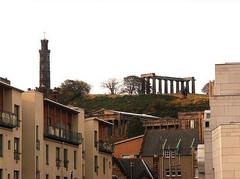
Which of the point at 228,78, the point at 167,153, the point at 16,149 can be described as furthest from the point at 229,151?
the point at 167,153

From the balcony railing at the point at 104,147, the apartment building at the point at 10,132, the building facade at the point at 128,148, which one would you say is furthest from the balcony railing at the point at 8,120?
the building facade at the point at 128,148

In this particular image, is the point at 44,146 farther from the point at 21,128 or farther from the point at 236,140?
the point at 236,140

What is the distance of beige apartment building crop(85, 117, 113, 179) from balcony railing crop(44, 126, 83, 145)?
18.0ft

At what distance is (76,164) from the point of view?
94.2 meters

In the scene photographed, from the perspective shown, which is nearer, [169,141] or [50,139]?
[50,139]

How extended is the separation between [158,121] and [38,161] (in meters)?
101

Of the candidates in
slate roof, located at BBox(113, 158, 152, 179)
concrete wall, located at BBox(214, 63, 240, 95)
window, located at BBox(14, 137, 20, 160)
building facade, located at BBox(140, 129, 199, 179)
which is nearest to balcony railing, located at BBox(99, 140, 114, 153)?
slate roof, located at BBox(113, 158, 152, 179)

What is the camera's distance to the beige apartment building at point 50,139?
78062 millimetres

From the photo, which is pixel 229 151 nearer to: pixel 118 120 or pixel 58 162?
pixel 58 162

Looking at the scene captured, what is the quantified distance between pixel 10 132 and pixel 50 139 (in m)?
12.0

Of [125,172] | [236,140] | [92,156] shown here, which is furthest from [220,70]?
[125,172]

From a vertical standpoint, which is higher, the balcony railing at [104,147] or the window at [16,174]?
the balcony railing at [104,147]

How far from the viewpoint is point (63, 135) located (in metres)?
89.4

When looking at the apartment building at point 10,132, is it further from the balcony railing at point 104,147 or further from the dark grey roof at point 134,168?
the dark grey roof at point 134,168
